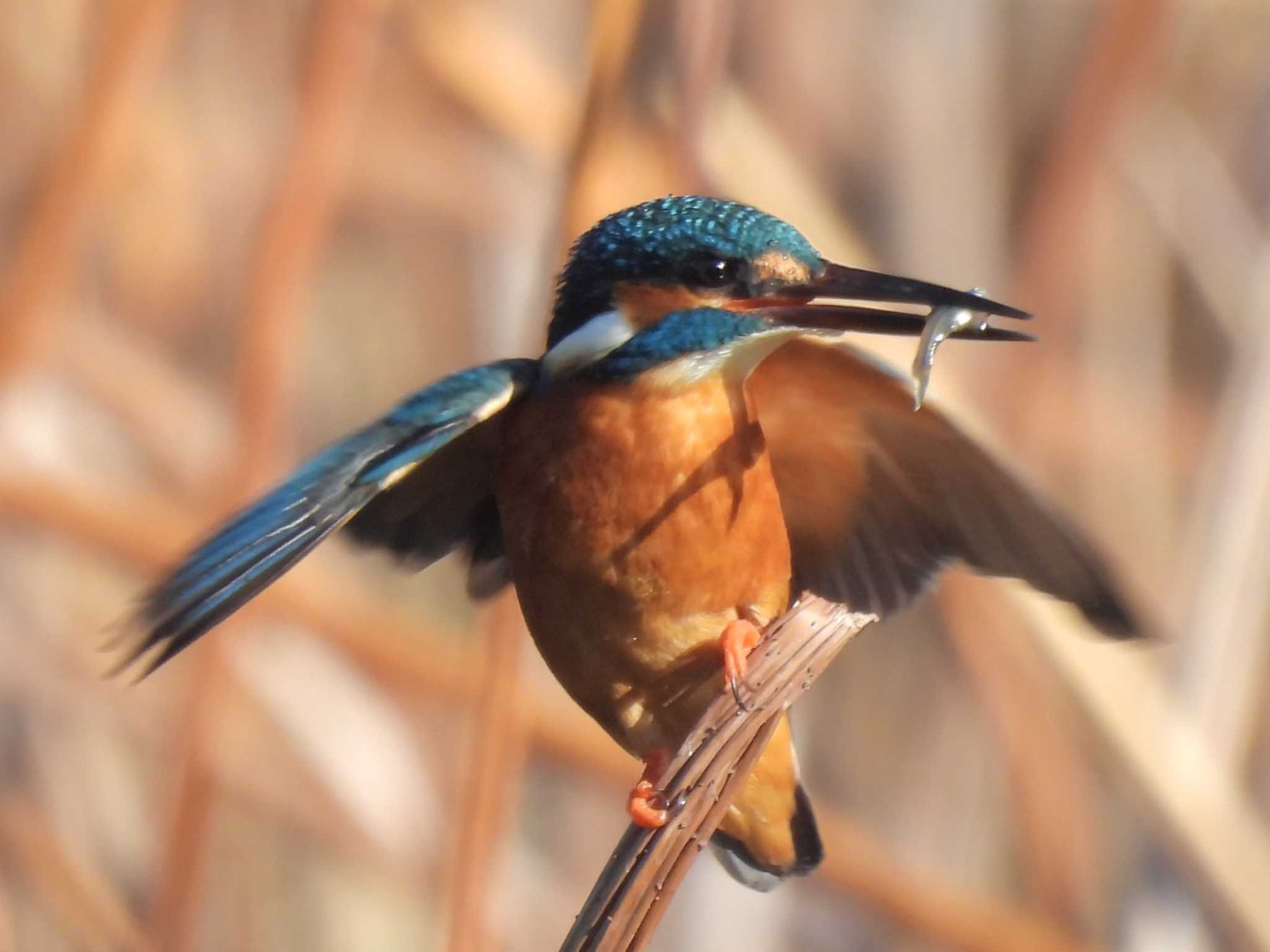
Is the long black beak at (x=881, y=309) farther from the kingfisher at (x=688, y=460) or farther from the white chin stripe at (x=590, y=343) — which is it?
the white chin stripe at (x=590, y=343)

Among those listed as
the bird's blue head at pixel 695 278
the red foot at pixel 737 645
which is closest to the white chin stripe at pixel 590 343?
the bird's blue head at pixel 695 278

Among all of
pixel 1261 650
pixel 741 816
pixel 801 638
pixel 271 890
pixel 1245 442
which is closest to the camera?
pixel 801 638

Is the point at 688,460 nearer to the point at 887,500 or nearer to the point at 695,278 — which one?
the point at 695,278

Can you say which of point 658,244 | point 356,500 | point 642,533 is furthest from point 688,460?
point 356,500

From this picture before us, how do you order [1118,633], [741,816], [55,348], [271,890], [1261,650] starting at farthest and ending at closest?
[271,890], [55,348], [1261,650], [741,816], [1118,633]

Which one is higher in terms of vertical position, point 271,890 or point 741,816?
point 741,816

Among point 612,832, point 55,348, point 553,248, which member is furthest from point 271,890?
point 553,248

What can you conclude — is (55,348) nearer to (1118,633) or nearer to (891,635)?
(891,635)
